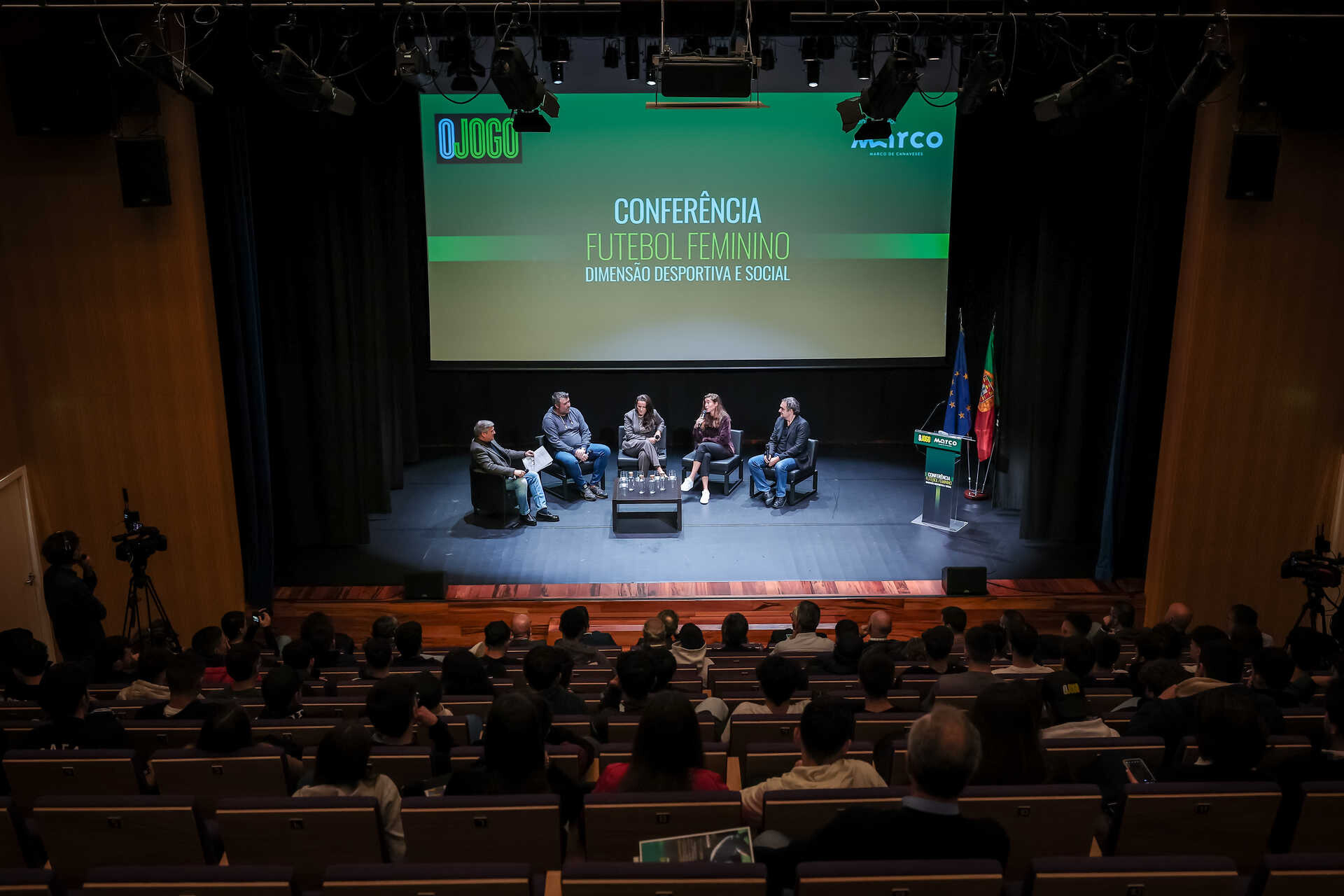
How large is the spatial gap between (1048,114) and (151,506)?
6457 mm

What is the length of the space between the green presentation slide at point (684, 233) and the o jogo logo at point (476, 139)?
14mm

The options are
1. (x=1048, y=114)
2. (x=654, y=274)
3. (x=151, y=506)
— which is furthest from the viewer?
(x=654, y=274)

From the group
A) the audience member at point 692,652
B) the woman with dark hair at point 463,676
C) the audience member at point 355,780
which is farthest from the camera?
the audience member at point 692,652

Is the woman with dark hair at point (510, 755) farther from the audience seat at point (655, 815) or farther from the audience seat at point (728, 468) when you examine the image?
the audience seat at point (728, 468)

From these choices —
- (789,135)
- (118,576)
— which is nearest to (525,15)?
(789,135)

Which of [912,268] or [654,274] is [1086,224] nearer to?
[912,268]

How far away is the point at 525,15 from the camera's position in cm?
675

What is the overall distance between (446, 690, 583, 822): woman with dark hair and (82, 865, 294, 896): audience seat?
2.05ft

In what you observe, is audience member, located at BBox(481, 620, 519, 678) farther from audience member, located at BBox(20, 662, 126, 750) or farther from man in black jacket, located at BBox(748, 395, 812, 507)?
man in black jacket, located at BBox(748, 395, 812, 507)

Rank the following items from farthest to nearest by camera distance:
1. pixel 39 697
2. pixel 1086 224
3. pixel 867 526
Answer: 1. pixel 867 526
2. pixel 1086 224
3. pixel 39 697

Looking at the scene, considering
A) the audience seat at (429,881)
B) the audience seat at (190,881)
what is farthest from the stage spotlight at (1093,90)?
the audience seat at (190,881)

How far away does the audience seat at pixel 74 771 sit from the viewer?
11.0ft

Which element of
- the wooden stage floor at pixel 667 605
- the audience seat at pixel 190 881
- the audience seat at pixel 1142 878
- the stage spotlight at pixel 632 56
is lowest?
the wooden stage floor at pixel 667 605

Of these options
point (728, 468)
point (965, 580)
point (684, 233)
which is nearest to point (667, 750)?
point (965, 580)
